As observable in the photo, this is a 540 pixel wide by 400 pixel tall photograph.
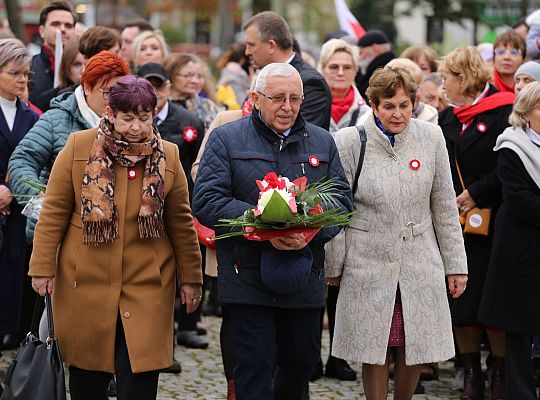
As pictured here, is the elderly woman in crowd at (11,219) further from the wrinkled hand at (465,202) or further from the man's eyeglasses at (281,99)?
the wrinkled hand at (465,202)

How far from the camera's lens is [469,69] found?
27.6ft

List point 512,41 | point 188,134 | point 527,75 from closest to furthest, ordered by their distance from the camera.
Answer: point 527,75 < point 188,134 < point 512,41

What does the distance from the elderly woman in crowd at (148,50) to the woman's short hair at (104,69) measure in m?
4.02

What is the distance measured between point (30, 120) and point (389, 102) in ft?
9.16

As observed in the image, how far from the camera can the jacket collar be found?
635cm

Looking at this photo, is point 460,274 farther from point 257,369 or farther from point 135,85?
point 135,85

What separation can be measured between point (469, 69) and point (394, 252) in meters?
2.18

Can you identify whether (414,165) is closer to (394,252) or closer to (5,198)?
(394,252)

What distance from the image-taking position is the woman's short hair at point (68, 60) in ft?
28.8

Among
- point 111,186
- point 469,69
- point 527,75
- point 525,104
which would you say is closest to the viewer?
point 111,186

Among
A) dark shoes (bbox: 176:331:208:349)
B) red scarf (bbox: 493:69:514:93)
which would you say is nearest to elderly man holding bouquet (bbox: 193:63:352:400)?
dark shoes (bbox: 176:331:208:349)

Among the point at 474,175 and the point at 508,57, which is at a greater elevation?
the point at 508,57

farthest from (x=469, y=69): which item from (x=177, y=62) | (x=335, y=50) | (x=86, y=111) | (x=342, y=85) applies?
(x=177, y=62)

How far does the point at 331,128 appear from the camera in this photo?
8953 mm
